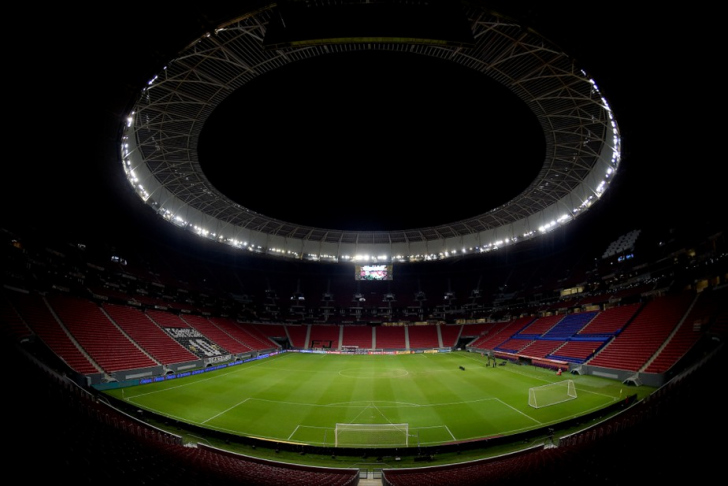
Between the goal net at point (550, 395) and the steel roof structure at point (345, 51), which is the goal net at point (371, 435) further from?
the steel roof structure at point (345, 51)

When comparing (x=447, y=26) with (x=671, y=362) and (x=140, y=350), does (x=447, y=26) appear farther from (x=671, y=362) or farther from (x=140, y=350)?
(x=140, y=350)

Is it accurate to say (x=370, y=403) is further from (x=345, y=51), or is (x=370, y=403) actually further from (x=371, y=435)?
(x=345, y=51)

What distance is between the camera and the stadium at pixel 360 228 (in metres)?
10.8

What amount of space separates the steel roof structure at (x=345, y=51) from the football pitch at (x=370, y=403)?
57.1 feet

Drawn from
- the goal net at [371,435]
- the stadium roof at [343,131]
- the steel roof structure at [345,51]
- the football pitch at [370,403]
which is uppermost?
the steel roof structure at [345,51]

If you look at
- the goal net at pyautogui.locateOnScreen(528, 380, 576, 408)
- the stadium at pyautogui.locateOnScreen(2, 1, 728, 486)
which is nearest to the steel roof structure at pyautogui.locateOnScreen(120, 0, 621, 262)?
the stadium at pyautogui.locateOnScreen(2, 1, 728, 486)

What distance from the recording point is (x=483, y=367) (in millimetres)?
31953

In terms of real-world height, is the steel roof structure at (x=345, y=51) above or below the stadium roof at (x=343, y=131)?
above

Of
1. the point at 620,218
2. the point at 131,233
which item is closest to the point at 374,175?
the point at 620,218

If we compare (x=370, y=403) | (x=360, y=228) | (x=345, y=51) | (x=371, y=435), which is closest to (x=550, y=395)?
(x=370, y=403)

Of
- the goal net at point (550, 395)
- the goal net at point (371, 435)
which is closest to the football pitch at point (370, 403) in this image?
the goal net at point (371, 435)

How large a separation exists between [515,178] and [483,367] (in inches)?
784

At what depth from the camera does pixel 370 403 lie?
1961cm

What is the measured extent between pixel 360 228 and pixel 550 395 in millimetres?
30675
